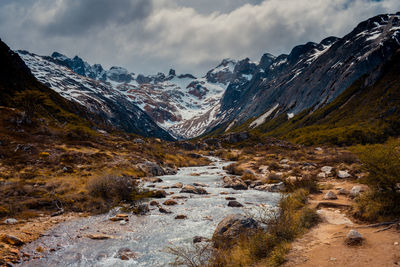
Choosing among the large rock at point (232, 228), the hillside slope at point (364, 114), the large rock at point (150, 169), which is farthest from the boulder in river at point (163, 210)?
the hillside slope at point (364, 114)

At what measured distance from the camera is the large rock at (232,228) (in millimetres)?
11906

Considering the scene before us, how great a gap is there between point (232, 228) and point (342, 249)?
17.4 ft

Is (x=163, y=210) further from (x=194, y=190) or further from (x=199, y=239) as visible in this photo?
(x=194, y=190)

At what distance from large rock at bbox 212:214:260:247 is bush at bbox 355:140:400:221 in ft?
19.8

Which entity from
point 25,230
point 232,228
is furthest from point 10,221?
point 232,228

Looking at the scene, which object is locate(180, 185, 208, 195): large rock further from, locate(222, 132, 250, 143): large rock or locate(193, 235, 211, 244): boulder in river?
locate(222, 132, 250, 143): large rock

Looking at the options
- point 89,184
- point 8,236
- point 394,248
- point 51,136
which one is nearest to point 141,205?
point 89,184

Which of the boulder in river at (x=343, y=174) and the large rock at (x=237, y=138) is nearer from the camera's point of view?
the boulder in river at (x=343, y=174)

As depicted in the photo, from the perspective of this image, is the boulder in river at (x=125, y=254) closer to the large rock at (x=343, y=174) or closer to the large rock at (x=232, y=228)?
the large rock at (x=232, y=228)

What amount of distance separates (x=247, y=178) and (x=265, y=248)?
2446 centimetres

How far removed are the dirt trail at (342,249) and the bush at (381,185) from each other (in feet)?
3.92

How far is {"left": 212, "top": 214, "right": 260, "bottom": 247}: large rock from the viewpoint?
39.1ft

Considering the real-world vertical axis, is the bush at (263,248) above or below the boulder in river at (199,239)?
above

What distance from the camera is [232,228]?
1256cm
